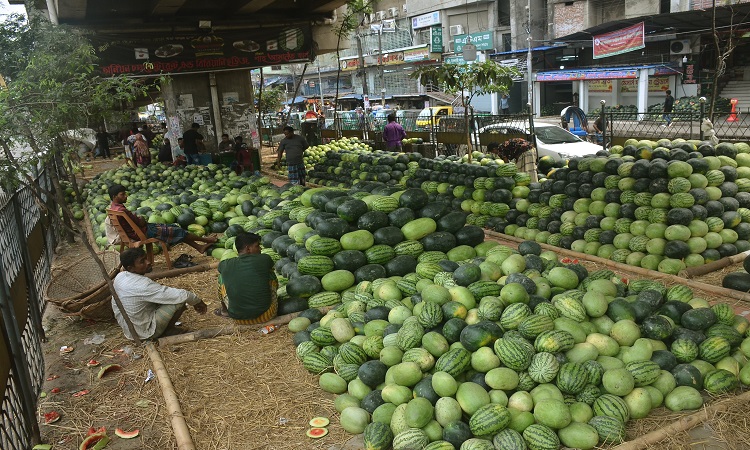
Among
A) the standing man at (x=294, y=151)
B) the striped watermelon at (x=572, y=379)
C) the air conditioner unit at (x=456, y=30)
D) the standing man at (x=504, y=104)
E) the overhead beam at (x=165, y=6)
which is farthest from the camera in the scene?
the air conditioner unit at (x=456, y=30)

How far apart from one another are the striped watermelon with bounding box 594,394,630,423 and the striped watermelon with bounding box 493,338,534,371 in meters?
0.50

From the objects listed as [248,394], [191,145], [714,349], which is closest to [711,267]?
[714,349]

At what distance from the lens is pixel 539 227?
8.45 metres

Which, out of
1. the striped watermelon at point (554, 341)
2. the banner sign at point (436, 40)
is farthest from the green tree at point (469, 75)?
the banner sign at point (436, 40)

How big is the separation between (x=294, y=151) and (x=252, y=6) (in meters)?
3.80

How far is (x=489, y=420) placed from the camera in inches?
134

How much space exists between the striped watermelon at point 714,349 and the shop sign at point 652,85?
2788 cm

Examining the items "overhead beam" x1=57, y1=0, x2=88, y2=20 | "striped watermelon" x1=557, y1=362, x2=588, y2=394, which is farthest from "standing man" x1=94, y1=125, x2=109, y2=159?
"striped watermelon" x1=557, y1=362, x2=588, y2=394

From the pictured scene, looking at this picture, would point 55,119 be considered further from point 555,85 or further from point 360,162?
point 555,85

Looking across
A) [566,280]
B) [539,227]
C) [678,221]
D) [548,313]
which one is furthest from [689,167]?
[548,313]

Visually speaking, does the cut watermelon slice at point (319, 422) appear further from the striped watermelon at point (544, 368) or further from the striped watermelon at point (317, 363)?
the striped watermelon at point (544, 368)

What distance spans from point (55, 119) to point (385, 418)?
5909 millimetres

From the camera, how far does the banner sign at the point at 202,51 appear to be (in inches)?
524

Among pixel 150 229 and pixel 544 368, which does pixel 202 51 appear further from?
pixel 544 368
